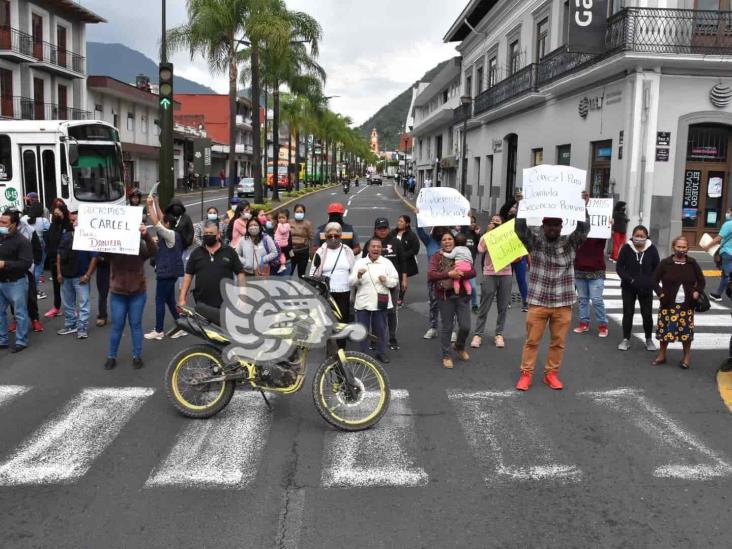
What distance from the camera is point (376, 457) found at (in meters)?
5.62

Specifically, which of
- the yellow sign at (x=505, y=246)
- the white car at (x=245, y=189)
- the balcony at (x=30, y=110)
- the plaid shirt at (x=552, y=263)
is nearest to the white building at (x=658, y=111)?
the yellow sign at (x=505, y=246)

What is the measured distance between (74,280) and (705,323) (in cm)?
939

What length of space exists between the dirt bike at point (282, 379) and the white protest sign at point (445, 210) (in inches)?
140

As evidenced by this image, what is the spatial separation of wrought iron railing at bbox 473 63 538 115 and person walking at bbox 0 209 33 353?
1968 centimetres

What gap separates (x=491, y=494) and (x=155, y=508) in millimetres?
2289

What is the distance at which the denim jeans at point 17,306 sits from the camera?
887 centimetres

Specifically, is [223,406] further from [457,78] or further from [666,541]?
[457,78]

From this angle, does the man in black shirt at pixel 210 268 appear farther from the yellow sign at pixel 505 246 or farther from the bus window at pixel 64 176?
the bus window at pixel 64 176

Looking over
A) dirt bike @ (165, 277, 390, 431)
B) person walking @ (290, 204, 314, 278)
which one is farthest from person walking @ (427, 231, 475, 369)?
person walking @ (290, 204, 314, 278)

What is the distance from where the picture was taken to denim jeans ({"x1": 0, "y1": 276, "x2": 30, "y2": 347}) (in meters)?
8.87

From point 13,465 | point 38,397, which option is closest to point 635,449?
point 13,465

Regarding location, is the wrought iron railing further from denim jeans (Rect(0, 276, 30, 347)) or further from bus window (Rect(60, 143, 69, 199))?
denim jeans (Rect(0, 276, 30, 347))

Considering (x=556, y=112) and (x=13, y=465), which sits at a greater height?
(x=556, y=112)

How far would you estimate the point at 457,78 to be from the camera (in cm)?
4494
